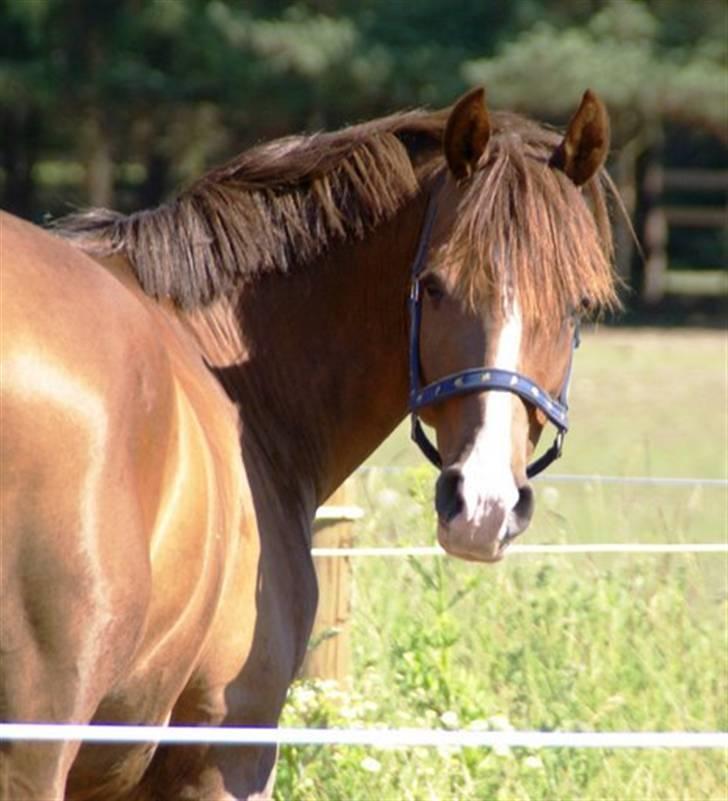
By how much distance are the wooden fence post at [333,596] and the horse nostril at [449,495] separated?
1676 millimetres

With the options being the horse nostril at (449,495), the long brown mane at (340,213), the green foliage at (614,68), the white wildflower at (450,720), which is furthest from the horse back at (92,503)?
the green foliage at (614,68)

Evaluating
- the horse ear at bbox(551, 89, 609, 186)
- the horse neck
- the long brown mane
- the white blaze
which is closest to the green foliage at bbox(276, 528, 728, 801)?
the horse neck

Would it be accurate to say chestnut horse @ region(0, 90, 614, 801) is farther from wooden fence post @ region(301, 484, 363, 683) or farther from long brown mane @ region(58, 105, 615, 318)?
wooden fence post @ region(301, 484, 363, 683)

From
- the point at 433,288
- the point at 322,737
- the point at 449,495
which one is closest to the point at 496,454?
the point at 449,495

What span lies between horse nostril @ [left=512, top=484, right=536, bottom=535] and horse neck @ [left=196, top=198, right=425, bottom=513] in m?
0.65

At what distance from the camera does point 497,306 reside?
130 inches

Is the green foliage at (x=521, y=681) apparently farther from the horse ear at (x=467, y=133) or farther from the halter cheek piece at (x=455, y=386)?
the horse ear at (x=467, y=133)

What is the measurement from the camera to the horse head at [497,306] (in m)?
3.20

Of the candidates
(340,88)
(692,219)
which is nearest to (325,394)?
(340,88)

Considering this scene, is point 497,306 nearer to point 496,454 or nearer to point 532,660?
point 496,454

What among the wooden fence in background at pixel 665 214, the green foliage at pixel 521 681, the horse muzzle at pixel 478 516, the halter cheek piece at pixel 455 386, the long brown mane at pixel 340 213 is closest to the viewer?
the horse muzzle at pixel 478 516

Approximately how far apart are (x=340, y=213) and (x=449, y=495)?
0.86 m

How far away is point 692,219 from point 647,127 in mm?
5682

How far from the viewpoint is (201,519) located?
10.3 feet
